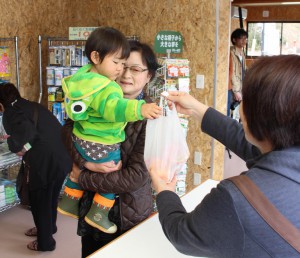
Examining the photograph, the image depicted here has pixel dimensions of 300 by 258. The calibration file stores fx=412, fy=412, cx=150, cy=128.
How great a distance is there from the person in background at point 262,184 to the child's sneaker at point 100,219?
0.79 meters

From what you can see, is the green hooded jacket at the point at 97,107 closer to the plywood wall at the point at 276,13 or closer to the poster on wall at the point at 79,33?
the poster on wall at the point at 79,33

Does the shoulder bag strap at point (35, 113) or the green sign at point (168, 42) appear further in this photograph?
the green sign at point (168, 42)

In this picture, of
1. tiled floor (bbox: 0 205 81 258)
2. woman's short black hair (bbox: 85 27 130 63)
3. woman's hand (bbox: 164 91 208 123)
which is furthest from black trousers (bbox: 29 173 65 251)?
woman's hand (bbox: 164 91 208 123)

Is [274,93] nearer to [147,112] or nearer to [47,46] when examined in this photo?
[147,112]

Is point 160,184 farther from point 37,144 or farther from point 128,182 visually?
point 37,144

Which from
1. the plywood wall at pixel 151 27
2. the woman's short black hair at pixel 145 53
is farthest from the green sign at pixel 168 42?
the woman's short black hair at pixel 145 53

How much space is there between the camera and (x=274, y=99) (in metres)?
1.07

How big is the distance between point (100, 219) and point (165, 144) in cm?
53

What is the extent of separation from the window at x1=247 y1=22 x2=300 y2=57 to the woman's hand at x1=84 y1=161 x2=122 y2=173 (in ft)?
33.1

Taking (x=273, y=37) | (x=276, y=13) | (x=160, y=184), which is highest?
(x=276, y=13)

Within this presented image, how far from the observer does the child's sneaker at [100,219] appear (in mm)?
1913

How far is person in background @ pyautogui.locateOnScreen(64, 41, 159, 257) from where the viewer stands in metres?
1.90

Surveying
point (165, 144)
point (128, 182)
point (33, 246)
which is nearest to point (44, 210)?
point (33, 246)

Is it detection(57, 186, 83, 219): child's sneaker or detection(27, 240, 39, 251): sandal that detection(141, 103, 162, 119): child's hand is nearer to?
detection(57, 186, 83, 219): child's sneaker
